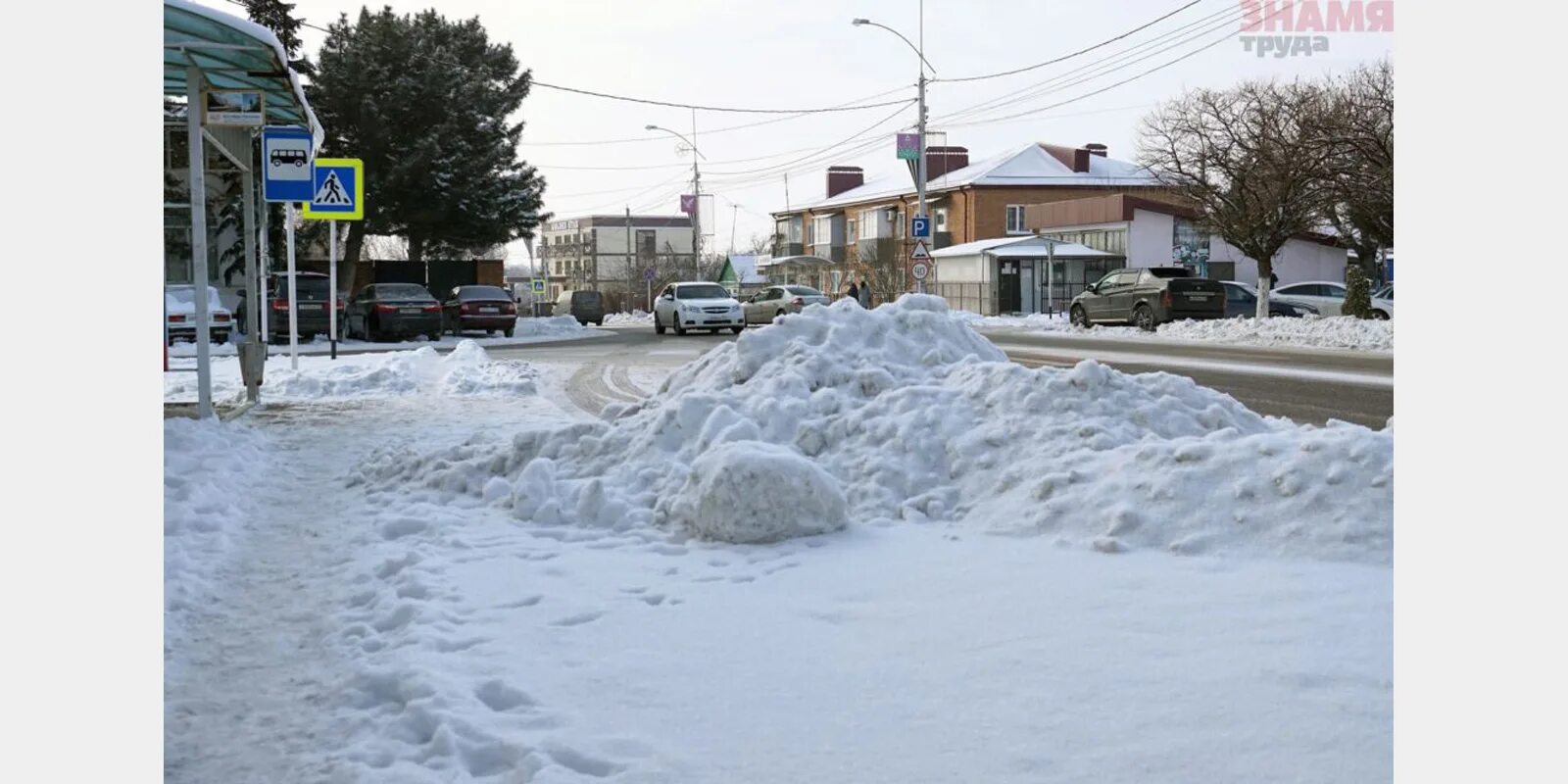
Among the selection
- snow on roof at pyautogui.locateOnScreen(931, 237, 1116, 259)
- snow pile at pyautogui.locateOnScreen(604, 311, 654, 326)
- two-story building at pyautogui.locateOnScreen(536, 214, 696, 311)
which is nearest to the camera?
snow on roof at pyautogui.locateOnScreen(931, 237, 1116, 259)

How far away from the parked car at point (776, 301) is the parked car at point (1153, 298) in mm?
7939

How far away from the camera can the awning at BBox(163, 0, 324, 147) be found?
9055mm

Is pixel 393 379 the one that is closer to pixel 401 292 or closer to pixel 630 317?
pixel 401 292

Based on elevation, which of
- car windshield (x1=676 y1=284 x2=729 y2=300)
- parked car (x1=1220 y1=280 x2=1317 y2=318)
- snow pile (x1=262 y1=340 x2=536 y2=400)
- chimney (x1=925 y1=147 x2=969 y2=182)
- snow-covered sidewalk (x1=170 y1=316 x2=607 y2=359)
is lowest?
snow pile (x1=262 y1=340 x2=536 y2=400)

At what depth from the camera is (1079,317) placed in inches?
1416

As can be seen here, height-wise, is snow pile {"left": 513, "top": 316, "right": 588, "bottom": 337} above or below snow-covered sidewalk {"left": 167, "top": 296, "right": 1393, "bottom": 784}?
above

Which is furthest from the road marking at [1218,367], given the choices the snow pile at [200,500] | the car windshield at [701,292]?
the car windshield at [701,292]

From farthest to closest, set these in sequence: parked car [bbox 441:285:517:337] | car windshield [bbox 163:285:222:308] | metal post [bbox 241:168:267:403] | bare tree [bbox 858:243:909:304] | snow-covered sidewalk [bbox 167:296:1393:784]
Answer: bare tree [bbox 858:243:909:304], parked car [bbox 441:285:517:337], car windshield [bbox 163:285:222:308], metal post [bbox 241:168:267:403], snow-covered sidewalk [bbox 167:296:1393:784]

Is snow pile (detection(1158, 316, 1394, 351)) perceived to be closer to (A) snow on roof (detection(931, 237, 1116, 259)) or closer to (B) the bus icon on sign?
(B) the bus icon on sign

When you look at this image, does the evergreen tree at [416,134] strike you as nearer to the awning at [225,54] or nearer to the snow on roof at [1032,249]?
the snow on roof at [1032,249]

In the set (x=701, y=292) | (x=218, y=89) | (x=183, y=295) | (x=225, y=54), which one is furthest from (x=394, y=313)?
(x=225, y=54)

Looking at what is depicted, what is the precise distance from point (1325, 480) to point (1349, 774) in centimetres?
258

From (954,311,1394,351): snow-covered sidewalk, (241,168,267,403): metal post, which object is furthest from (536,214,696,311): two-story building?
(241,168,267,403): metal post

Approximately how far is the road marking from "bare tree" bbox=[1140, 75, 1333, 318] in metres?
8.41
